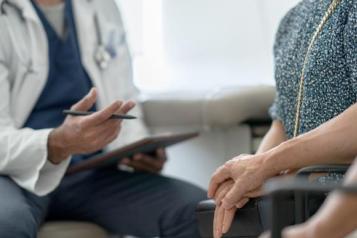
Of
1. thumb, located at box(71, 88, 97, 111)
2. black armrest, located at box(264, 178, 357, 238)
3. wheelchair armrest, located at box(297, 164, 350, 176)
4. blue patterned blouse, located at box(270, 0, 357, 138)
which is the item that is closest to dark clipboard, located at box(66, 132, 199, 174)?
thumb, located at box(71, 88, 97, 111)

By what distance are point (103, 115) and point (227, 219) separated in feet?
1.33

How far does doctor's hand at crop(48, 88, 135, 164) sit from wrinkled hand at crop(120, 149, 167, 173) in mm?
265

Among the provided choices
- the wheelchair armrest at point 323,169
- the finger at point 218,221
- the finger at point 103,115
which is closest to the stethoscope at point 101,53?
the finger at point 103,115

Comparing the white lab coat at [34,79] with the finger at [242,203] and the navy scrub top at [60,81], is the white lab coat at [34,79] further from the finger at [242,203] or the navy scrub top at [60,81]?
the finger at [242,203]

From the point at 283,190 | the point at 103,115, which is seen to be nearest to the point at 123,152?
the point at 103,115

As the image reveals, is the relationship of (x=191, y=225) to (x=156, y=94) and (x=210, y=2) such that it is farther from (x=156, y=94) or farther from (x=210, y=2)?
(x=210, y=2)

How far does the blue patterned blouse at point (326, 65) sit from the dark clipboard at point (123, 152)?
1.27ft

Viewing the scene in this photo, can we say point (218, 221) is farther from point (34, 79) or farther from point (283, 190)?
point (34, 79)

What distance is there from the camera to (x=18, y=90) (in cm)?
153

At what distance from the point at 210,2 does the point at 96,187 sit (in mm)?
824

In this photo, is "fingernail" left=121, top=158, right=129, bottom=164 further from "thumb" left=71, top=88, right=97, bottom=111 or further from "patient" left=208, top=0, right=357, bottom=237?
"patient" left=208, top=0, right=357, bottom=237

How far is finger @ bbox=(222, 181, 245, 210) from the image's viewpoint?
1.04 metres

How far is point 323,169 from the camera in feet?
3.14

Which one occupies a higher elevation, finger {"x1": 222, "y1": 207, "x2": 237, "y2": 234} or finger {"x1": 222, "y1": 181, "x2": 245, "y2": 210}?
finger {"x1": 222, "y1": 181, "x2": 245, "y2": 210}
